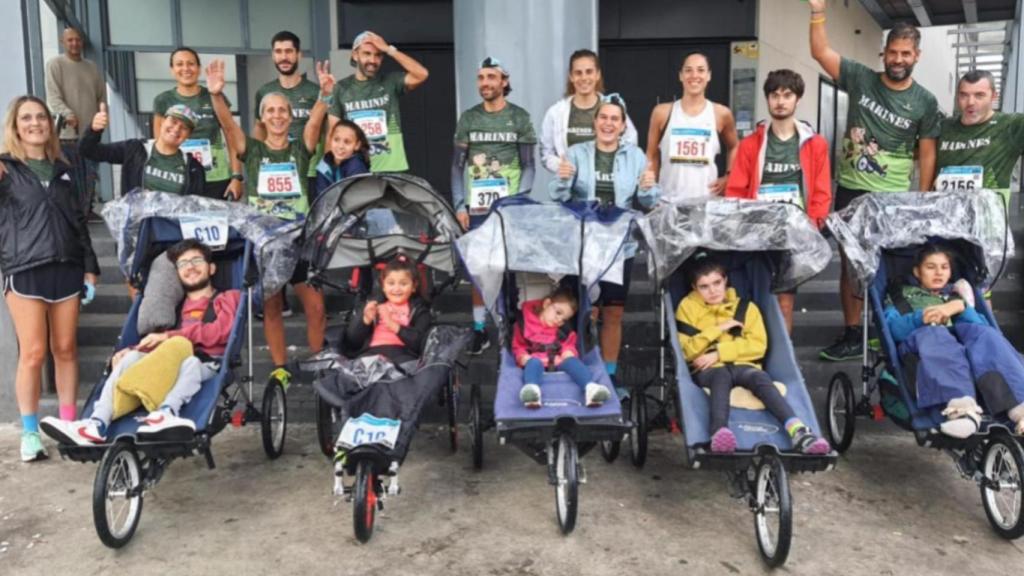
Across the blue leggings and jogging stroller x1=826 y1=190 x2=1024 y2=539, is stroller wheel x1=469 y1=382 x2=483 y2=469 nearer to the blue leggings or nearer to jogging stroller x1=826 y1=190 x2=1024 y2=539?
the blue leggings

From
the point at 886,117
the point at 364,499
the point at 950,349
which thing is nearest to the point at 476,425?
the point at 364,499

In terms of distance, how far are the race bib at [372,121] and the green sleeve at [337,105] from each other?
0.23 feet

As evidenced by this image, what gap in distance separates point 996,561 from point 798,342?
239cm

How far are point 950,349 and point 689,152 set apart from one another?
1.82 m

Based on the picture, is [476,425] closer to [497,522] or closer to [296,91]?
[497,522]

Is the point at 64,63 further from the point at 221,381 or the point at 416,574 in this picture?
the point at 416,574

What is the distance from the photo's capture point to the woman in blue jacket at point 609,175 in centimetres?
457

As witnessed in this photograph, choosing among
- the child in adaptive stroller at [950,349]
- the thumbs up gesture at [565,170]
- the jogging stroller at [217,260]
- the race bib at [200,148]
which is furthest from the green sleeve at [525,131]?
the child in adaptive stroller at [950,349]

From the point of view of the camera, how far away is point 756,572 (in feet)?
10.9

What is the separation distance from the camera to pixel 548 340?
4.23m

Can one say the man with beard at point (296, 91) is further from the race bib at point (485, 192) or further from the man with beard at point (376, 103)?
the race bib at point (485, 192)

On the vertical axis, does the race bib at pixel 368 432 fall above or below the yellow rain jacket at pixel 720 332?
below

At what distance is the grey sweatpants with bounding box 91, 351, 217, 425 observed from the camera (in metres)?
3.71

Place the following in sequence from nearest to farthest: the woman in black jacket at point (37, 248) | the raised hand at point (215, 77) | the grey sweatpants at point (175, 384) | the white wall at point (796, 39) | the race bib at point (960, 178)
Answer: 1. the grey sweatpants at point (175, 384)
2. the woman in black jacket at point (37, 248)
3. the race bib at point (960, 178)
4. the raised hand at point (215, 77)
5. the white wall at point (796, 39)
